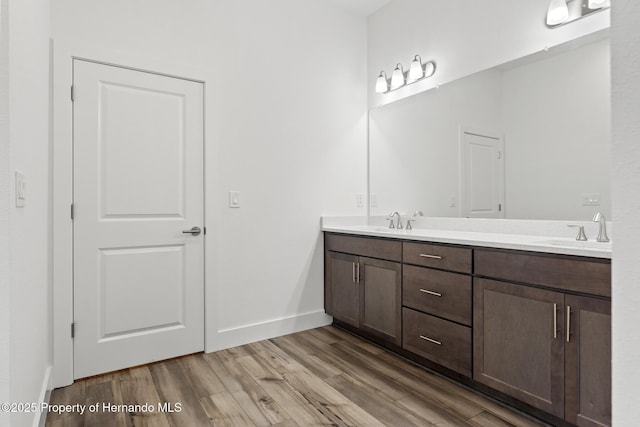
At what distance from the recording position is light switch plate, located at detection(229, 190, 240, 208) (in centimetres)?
271

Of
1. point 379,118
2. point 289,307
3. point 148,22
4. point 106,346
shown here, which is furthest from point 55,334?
point 379,118

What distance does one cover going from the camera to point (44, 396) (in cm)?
182

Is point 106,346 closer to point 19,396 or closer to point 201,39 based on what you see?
point 19,396

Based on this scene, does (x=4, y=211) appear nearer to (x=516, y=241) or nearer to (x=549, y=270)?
(x=549, y=270)

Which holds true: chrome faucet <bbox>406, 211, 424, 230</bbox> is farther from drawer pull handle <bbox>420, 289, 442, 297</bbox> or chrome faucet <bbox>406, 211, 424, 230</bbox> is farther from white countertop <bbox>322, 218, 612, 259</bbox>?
drawer pull handle <bbox>420, 289, 442, 297</bbox>

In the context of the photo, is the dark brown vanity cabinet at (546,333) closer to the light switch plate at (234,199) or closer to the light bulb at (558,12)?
the light bulb at (558,12)

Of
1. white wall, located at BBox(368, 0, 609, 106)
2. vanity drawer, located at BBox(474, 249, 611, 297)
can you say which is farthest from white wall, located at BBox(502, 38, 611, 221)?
vanity drawer, located at BBox(474, 249, 611, 297)

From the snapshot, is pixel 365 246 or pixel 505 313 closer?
pixel 505 313

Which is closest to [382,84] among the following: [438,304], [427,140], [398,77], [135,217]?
[398,77]

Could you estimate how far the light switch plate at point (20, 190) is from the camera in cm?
117

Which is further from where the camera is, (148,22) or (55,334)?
(148,22)

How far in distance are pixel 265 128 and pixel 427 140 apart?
4.19 ft

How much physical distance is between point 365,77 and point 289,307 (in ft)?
7.14

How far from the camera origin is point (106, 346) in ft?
7.43
